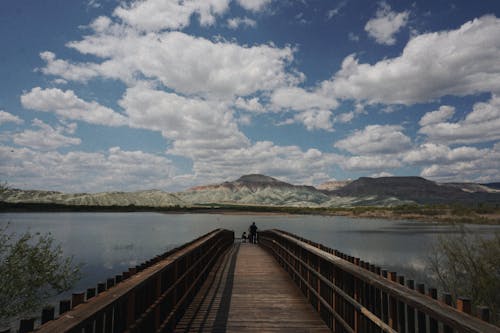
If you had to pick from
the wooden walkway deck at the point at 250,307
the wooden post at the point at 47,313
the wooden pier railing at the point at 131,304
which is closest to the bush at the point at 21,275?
the wooden walkway deck at the point at 250,307

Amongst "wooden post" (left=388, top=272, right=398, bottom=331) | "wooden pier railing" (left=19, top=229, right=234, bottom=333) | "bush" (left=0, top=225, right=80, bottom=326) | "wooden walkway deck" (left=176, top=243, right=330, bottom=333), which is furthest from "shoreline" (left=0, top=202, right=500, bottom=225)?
"wooden post" (left=388, top=272, right=398, bottom=331)

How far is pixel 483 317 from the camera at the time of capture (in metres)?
2.60

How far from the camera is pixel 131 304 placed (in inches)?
165

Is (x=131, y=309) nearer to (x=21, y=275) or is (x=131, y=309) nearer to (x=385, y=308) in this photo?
(x=385, y=308)

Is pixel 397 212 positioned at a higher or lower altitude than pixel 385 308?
lower

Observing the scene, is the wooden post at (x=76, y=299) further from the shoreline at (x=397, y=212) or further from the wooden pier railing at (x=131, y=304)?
the shoreline at (x=397, y=212)

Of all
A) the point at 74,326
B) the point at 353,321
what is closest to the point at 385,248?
the point at 353,321

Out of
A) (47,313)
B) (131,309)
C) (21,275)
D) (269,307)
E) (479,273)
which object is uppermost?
(47,313)

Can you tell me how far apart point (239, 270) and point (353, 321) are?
7.98m

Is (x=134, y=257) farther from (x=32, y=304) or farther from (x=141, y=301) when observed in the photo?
(x=141, y=301)

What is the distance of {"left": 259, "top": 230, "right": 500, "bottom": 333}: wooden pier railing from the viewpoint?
280 centimetres

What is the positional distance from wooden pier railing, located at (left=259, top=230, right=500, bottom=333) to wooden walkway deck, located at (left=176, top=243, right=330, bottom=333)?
383mm

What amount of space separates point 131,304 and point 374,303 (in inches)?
111

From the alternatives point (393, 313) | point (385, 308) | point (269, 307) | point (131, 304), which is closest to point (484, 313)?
point (393, 313)
